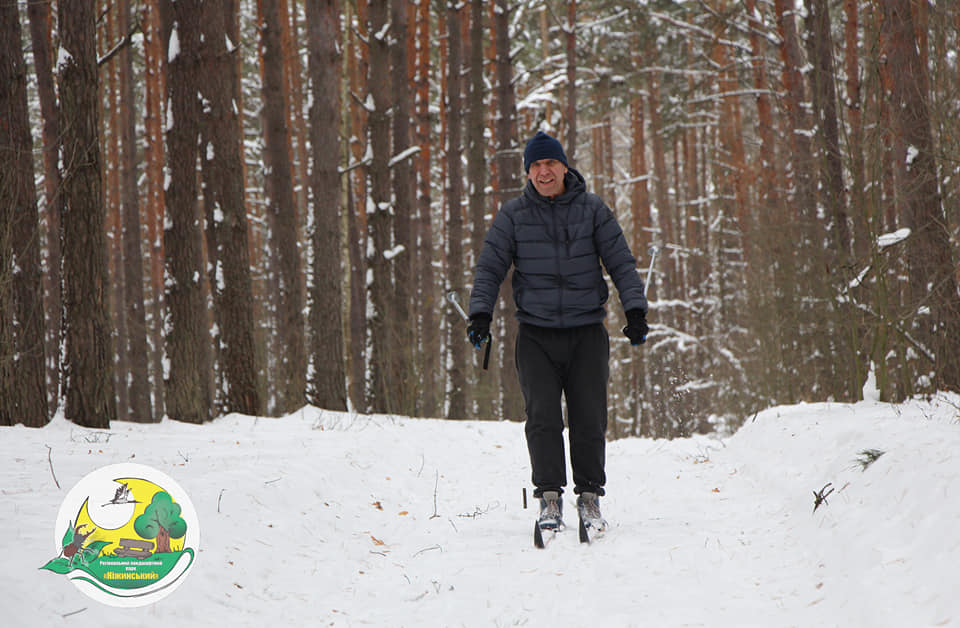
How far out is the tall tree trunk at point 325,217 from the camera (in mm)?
10352

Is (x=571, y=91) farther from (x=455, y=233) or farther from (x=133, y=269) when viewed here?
(x=133, y=269)

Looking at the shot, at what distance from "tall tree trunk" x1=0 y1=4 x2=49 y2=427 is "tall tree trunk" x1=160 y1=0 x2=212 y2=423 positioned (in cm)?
140

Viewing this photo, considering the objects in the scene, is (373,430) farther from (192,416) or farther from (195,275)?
(195,275)

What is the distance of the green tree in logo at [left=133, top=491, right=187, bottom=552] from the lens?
3.37 metres

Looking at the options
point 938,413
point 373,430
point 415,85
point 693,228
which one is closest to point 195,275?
point 373,430

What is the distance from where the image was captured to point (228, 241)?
8.90m

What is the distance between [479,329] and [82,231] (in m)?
4.95

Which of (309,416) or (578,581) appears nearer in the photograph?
(578,581)

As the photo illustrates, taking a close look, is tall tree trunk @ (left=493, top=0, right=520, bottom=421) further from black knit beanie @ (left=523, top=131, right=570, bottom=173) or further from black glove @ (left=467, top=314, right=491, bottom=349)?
black glove @ (left=467, top=314, right=491, bottom=349)

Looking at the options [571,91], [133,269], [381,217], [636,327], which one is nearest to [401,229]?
[381,217]

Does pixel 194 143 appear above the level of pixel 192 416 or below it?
above

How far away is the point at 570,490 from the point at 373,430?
9.56ft

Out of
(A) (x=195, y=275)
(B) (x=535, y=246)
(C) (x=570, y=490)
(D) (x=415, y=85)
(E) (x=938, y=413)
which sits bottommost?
(C) (x=570, y=490)

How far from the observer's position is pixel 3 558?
293cm
